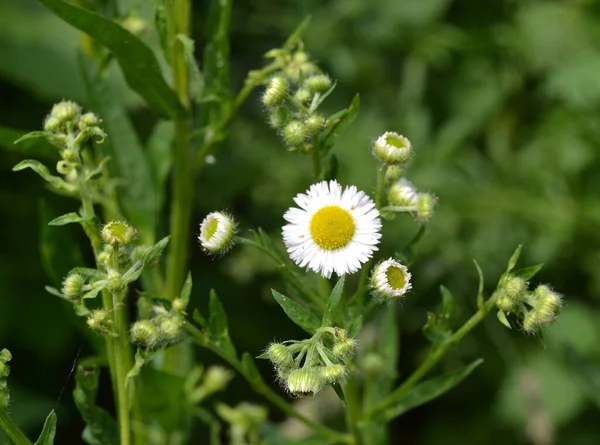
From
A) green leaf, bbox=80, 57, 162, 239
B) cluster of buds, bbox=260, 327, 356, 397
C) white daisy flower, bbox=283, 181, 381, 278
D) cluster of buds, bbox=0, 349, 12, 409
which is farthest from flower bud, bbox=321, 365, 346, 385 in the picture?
green leaf, bbox=80, 57, 162, 239

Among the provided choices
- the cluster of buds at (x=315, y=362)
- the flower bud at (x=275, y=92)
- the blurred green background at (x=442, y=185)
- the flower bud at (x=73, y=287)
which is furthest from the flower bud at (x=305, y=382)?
the blurred green background at (x=442, y=185)

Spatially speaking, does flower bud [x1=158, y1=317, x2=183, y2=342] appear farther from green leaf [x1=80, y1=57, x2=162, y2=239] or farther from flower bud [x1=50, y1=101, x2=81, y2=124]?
green leaf [x1=80, y1=57, x2=162, y2=239]

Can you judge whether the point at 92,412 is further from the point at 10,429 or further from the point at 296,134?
the point at 296,134

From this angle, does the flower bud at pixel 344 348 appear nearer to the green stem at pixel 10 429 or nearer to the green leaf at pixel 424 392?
the green leaf at pixel 424 392

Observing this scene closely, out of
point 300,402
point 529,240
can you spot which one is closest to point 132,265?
point 300,402

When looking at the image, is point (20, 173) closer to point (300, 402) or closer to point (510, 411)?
point (300, 402)

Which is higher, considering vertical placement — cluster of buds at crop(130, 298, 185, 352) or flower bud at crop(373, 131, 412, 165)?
flower bud at crop(373, 131, 412, 165)
